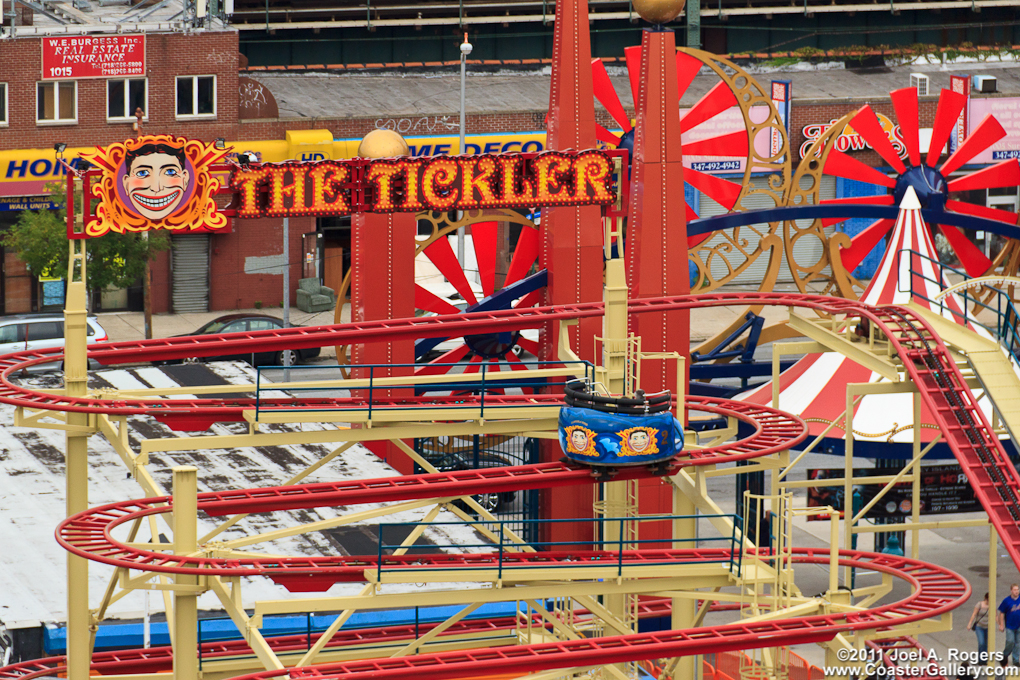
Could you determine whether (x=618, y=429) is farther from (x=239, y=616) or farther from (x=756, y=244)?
(x=756, y=244)

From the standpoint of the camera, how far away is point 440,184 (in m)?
24.9

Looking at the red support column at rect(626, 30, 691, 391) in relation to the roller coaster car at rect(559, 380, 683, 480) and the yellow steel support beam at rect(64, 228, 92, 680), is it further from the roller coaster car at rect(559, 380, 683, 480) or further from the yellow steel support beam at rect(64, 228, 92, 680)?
the yellow steel support beam at rect(64, 228, 92, 680)

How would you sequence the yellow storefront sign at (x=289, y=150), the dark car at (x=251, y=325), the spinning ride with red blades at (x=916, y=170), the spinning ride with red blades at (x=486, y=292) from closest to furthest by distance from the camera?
the spinning ride with red blades at (x=486, y=292), the spinning ride with red blades at (x=916, y=170), the dark car at (x=251, y=325), the yellow storefront sign at (x=289, y=150)

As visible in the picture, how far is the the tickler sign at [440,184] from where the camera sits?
23.8m

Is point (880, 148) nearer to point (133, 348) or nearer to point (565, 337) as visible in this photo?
point (565, 337)

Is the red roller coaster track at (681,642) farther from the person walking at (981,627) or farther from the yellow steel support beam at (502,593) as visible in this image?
the person walking at (981,627)

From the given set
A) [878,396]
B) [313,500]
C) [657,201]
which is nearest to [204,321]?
[657,201]

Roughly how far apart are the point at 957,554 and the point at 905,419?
3945 millimetres

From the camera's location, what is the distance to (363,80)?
63.4 m

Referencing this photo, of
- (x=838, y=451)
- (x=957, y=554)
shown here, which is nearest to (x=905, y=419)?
(x=838, y=451)

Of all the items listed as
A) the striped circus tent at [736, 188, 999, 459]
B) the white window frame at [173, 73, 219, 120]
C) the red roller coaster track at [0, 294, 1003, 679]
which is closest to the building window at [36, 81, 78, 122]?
the white window frame at [173, 73, 219, 120]

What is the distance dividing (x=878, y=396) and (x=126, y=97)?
30655 millimetres

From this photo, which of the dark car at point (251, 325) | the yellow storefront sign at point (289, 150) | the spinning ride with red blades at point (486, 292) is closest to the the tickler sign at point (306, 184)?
the spinning ride with red blades at point (486, 292)

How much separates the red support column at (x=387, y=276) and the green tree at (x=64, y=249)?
1808cm
